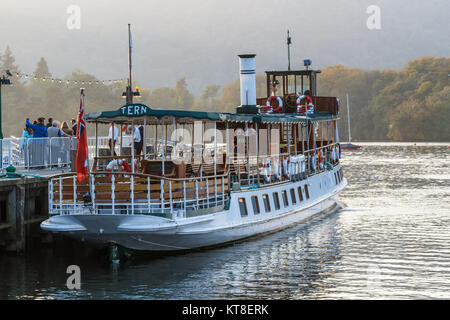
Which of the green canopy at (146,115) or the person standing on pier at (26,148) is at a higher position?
the green canopy at (146,115)

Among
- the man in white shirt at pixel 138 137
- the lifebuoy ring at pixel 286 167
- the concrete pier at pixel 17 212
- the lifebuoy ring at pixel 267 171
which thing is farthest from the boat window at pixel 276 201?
the concrete pier at pixel 17 212

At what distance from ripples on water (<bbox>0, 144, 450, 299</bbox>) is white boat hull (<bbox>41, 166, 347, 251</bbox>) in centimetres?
54

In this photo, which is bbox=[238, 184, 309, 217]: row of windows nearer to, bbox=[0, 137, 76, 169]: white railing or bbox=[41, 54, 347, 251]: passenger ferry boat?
bbox=[41, 54, 347, 251]: passenger ferry boat

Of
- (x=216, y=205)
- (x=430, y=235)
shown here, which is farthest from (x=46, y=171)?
(x=430, y=235)

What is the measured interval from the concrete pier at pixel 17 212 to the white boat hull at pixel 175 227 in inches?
108

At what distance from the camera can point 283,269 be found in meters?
25.1

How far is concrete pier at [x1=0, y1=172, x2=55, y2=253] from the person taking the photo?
27.0 metres

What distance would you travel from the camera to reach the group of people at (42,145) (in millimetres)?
33428

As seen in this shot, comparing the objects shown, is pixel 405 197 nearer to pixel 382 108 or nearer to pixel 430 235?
pixel 430 235

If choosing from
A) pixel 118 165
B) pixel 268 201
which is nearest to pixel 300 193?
pixel 268 201

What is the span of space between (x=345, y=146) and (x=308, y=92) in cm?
10647

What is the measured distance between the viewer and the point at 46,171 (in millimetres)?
32906

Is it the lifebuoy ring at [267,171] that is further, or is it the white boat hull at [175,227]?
the lifebuoy ring at [267,171]

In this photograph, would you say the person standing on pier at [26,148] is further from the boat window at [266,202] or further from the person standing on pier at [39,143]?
the boat window at [266,202]
